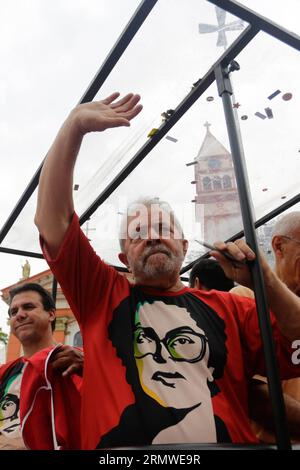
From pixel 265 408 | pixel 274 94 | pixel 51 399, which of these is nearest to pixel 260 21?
pixel 274 94

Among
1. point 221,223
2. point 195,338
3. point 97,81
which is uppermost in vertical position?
point 97,81

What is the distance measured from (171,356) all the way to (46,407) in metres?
0.57

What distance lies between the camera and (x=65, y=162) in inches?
50.6

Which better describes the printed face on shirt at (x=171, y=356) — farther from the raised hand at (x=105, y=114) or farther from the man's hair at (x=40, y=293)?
the man's hair at (x=40, y=293)

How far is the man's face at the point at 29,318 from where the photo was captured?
7.84ft

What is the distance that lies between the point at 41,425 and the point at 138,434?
53 centimetres

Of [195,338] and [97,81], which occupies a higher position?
[97,81]

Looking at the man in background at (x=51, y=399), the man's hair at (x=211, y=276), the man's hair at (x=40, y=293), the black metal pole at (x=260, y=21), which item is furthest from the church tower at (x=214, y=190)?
the man's hair at (x=40, y=293)

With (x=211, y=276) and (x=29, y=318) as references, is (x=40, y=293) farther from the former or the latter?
(x=211, y=276)

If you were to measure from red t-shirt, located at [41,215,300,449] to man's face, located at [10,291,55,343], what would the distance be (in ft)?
3.87

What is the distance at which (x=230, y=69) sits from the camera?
1.37 metres

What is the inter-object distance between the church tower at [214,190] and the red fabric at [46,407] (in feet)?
3.28
